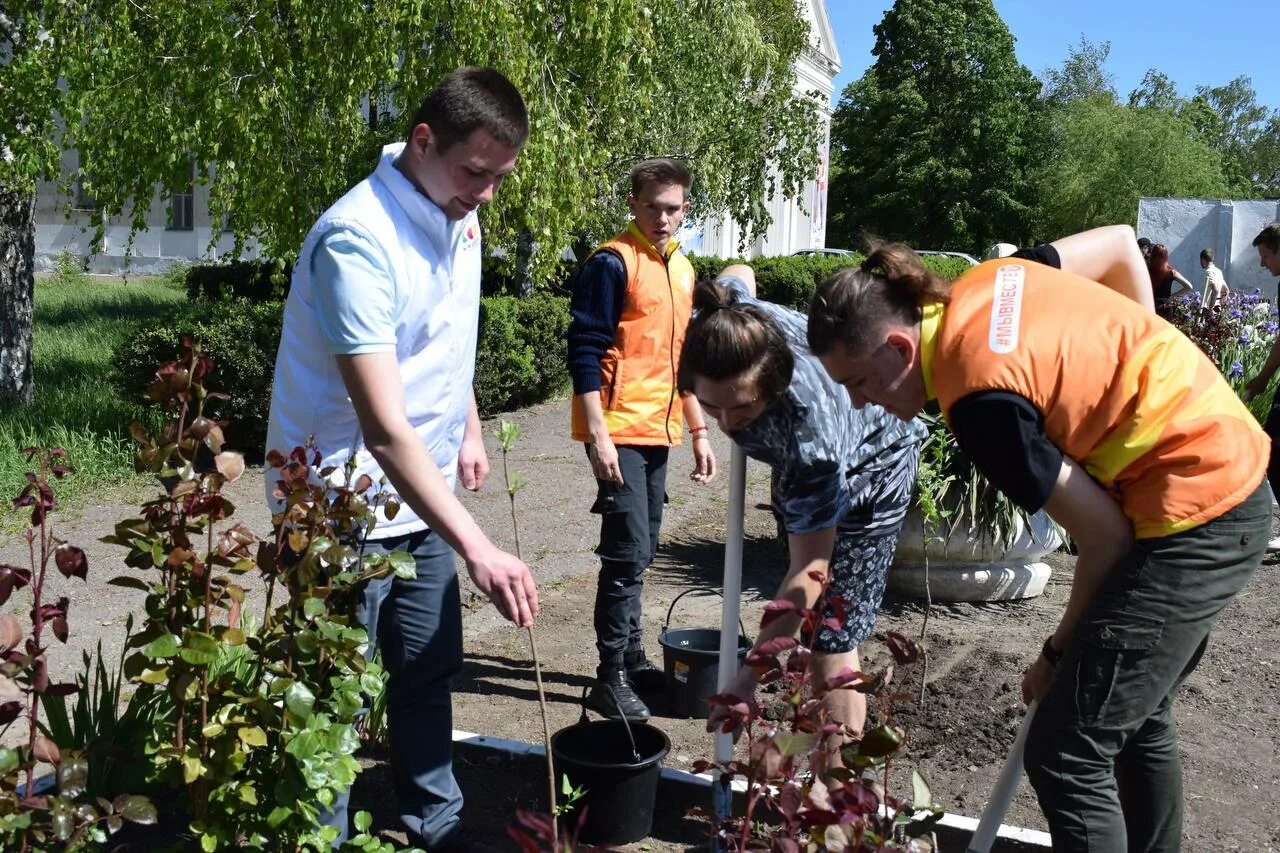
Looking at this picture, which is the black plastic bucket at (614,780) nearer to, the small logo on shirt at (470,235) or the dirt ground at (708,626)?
the dirt ground at (708,626)

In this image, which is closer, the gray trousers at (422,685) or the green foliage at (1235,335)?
the gray trousers at (422,685)

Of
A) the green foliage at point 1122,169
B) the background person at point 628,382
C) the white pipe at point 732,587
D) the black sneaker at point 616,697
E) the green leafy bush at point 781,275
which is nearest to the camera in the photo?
the white pipe at point 732,587

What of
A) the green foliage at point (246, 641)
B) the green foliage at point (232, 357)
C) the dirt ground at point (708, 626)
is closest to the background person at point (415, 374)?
the green foliage at point (246, 641)

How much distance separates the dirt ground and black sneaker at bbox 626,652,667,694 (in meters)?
0.08

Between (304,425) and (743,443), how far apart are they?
0.97 m

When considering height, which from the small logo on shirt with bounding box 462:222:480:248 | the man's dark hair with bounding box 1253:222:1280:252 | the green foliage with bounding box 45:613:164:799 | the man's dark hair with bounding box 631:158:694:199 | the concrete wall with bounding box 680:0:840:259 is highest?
the concrete wall with bounding box 680:0:840:259

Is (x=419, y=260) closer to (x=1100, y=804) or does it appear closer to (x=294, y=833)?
(x=294, y=833)

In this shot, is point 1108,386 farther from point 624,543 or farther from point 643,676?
point 643,676

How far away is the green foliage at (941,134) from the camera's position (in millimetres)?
42844

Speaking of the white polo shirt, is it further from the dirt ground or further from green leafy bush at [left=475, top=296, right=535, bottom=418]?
green leafy bush at [left=475, top=296, right=535, bottom=418]

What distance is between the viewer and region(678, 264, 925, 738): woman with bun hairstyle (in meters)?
2.51

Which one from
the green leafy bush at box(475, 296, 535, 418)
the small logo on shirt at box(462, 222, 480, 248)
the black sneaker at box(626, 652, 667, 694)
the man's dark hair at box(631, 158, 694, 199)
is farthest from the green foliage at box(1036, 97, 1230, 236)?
the small logo on shirt at box(462, 222, 480, 248)

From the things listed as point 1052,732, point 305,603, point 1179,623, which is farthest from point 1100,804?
point 305,603

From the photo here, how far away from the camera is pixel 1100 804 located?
210cm
